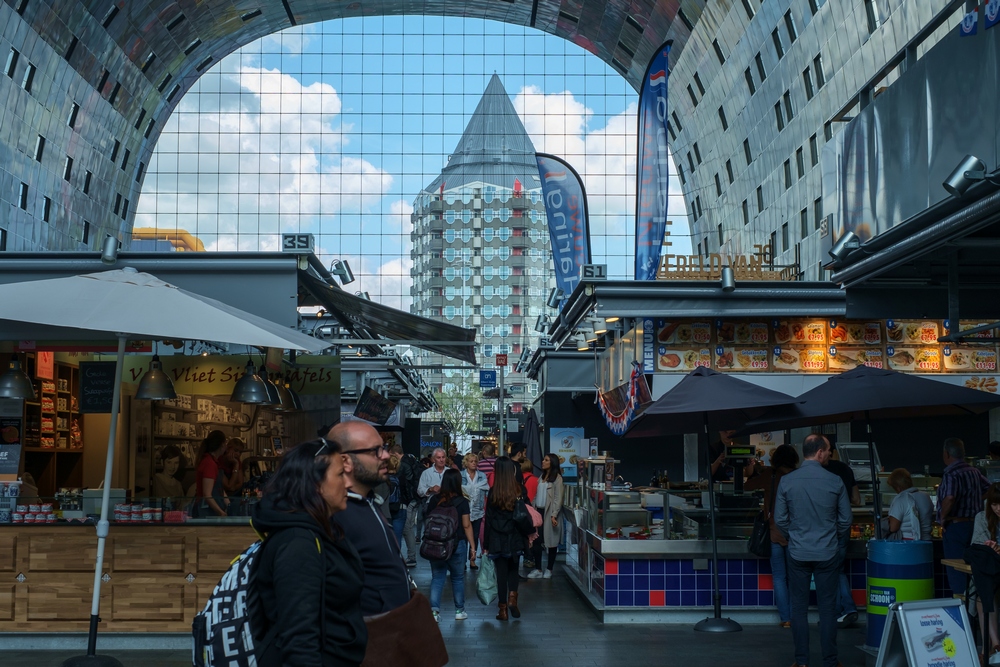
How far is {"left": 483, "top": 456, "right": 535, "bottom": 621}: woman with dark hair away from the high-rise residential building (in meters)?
63.9

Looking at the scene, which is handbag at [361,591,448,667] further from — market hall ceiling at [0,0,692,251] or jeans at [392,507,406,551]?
market hall ceiling at [0,0,692,251]

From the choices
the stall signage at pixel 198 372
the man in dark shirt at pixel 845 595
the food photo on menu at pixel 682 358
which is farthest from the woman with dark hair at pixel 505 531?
the food photo on menu at pixel 682 358

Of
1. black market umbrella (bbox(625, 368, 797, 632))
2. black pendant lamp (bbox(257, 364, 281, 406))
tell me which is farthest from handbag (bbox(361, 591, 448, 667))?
black pendant lamp (bbox(257, 364, 281, 406))

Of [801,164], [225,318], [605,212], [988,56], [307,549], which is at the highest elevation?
[605,212]

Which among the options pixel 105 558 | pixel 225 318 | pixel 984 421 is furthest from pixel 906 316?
pixel 984 421

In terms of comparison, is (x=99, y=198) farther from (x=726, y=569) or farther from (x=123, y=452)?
(x=726, y=569)

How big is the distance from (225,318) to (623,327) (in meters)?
11.6

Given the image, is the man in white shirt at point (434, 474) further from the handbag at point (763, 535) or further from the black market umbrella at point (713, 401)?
the handbag at point (763, 535)

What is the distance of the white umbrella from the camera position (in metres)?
7.00

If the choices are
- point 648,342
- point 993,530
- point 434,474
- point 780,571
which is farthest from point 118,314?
point 648,342

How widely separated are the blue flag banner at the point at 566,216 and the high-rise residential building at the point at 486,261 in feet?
176

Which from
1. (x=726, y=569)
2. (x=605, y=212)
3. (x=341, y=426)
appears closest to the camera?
(x=341, y=426)

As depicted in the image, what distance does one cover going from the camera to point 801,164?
25812 mm

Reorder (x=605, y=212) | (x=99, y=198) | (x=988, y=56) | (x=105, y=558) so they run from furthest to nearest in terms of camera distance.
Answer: (x=605, y=212) → (x=99, y=198) → (x=105, y=558) → (x=988, y=56)
